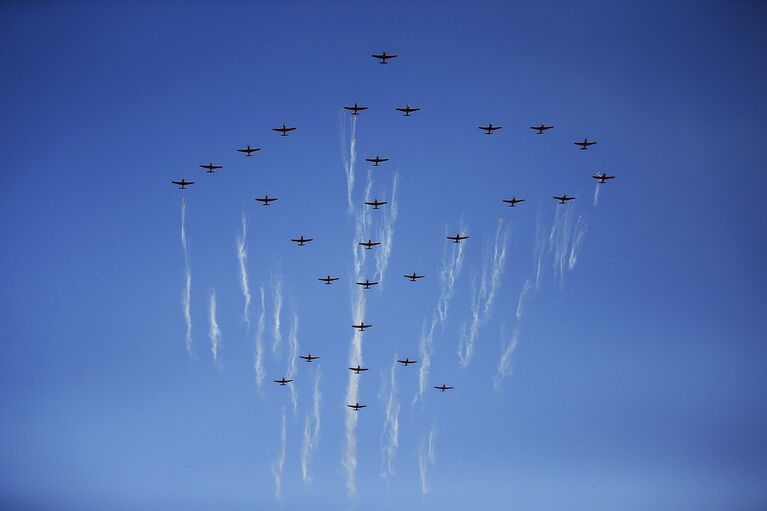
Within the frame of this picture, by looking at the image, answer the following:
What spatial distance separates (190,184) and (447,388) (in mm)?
40365

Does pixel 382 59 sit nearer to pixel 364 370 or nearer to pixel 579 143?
pixel 579 143

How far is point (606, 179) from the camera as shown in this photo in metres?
151

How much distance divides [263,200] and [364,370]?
24.3 meters

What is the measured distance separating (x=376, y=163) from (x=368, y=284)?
14.6 meters

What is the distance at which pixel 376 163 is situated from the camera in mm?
147875

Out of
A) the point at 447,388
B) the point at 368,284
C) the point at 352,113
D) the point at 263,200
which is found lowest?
the point at 447,388

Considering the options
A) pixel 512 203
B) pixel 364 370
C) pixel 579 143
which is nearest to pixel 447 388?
pixel 364 370

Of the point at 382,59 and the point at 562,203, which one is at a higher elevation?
the point at 382,59

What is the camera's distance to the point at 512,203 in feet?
490

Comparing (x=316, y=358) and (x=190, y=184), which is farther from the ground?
(x=190, y=184)

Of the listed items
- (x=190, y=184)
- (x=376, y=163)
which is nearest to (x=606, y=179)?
(x=376, y=163)

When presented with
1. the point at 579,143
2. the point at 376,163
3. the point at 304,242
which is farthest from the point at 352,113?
the point at 579,143

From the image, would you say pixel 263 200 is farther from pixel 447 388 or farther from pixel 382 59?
pixel 447 388

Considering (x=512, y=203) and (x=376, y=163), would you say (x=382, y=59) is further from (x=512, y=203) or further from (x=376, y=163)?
(x=512, y=203)
